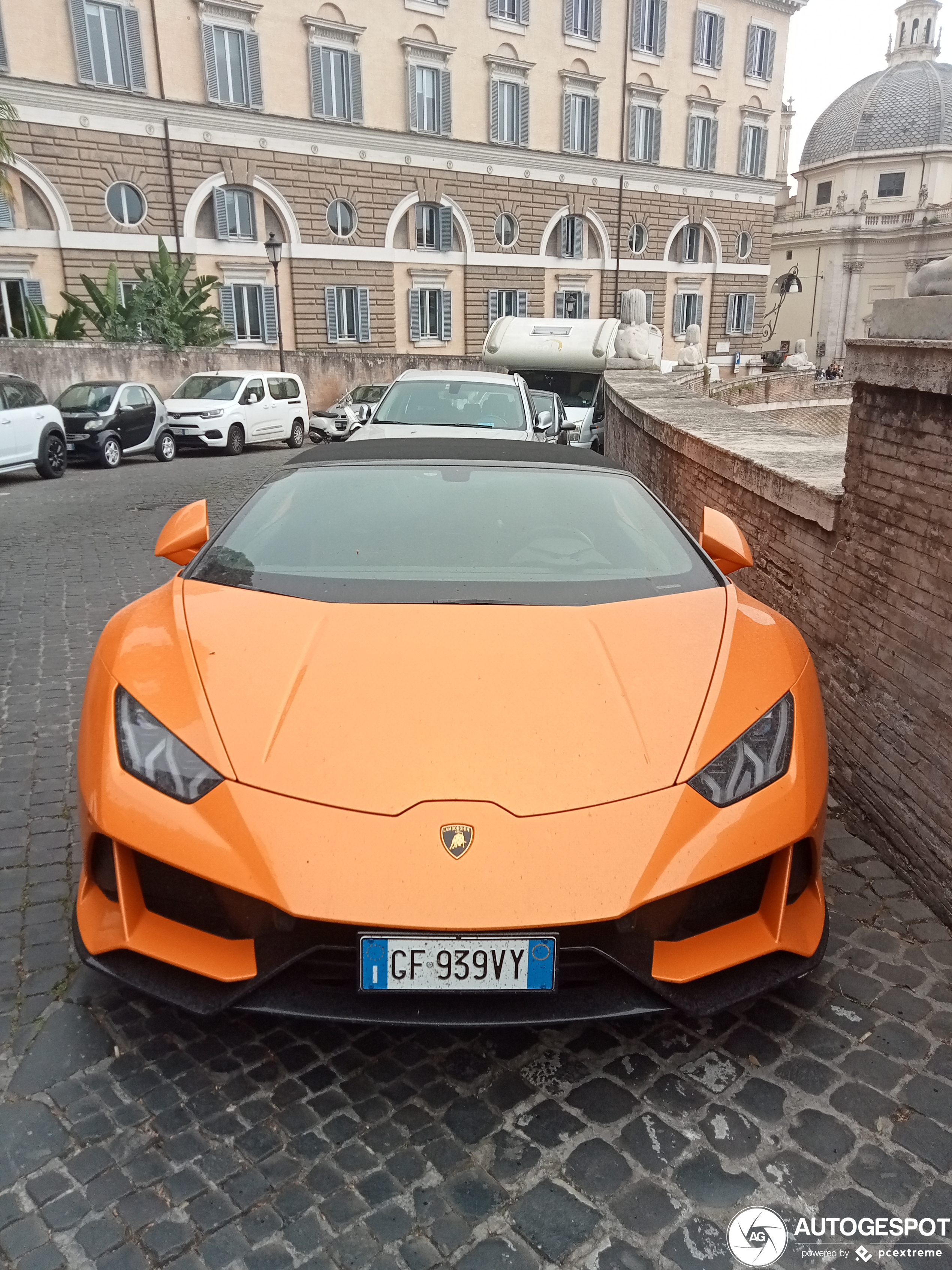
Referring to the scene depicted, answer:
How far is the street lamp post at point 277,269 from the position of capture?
2584 cm

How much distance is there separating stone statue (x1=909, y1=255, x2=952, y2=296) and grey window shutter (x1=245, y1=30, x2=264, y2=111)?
1252 inches

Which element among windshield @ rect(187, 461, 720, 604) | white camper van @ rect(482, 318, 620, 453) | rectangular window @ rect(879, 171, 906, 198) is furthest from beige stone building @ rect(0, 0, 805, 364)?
windshield @ rect(187, 461, 720, 604)

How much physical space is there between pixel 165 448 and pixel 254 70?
18.4 meters

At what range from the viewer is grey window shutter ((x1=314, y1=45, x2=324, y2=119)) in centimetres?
3089

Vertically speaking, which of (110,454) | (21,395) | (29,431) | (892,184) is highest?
(892,184)

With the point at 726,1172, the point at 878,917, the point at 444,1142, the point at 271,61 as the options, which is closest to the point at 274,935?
the point at 444,1142

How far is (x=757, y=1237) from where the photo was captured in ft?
6.65

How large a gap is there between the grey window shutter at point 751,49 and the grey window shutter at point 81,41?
29471 millimetres

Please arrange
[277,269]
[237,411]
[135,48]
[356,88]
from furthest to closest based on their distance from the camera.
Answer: [356,88] → [277,269] → [135,48] → [237,411]

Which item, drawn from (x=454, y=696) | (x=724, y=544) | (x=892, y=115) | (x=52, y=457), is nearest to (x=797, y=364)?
(x=52, y=457)

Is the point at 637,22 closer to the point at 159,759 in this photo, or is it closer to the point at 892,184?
the point at 892,184

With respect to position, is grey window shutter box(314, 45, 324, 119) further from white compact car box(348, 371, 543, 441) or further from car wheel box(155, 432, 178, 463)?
white compact car box(348, 371, 543, 441)

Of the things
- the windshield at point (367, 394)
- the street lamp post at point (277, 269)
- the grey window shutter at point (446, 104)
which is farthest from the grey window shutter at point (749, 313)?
the windshield at point (367, 394)

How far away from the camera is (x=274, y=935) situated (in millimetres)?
2168
